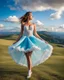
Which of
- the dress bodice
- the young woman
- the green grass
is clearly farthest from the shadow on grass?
the dress bodice

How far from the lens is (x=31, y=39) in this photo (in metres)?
9.25

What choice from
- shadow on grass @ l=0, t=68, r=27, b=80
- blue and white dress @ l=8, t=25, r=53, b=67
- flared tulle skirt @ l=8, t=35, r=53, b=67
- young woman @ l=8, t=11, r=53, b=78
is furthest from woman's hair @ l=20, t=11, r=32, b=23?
shadow on grass @ l=0, t=68, r=27, b=80

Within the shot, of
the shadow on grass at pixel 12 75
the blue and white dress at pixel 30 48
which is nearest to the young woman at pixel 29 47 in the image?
the blue and white dress at pixel 30 48

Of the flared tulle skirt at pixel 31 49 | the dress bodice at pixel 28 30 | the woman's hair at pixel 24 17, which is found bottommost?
the flared tulle skirt at pixel 31 49

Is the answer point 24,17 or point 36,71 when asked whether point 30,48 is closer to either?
point 24,17

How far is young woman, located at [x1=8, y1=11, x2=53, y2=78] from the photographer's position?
8.95 metres

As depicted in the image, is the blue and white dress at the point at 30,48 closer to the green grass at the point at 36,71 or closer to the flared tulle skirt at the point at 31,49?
the flared tulle skirt at the point at 31,49

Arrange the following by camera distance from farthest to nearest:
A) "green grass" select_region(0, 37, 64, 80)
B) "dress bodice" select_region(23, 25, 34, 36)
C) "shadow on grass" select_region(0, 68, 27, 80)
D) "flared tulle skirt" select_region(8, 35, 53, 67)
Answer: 1. "dress bodice" select_region(23, 25, 34, 36)
2. "green grass" select_region(0, 37, 64, 80)
3. "shadow on grass" select_region(0, 68, 27, 80)
4. "flared tulle skirt" select_region(8, 35, 53, 67)

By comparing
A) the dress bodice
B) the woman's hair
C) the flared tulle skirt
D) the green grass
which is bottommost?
the green grass

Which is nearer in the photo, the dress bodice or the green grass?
the green grass

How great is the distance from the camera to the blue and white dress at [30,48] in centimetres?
889

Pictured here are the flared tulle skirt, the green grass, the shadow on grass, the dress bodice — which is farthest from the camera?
the dress bodice

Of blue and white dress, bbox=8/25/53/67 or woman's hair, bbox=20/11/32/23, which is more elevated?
woman's hair, bbox=20/11/32/23

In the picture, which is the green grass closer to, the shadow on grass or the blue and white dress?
the shadow on grass
